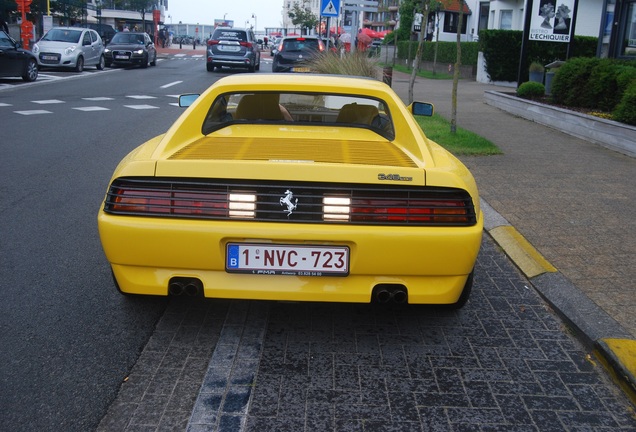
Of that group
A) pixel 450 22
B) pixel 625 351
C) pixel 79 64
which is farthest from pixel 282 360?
pixel 450 22

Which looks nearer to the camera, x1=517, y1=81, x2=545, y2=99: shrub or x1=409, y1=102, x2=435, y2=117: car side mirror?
x1=409, y1=102, x2=435, y2=117: car side mirror

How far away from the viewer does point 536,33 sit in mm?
17641

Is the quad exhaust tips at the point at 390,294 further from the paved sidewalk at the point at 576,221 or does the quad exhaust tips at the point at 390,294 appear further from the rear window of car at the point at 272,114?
the rear window of car at the point at 272,114

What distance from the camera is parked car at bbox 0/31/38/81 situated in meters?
20.4

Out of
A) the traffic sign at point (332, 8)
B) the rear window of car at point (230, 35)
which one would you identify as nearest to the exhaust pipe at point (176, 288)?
the traffic sign at point (332, 8)

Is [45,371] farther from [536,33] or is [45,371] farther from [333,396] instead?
[536,33]

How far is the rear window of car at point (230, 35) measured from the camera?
30.3 m

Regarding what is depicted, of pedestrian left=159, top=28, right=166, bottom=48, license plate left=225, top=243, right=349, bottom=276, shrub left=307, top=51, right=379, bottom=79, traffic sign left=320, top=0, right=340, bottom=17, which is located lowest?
pedestrian left=159, top=28, right=166, bottom=48

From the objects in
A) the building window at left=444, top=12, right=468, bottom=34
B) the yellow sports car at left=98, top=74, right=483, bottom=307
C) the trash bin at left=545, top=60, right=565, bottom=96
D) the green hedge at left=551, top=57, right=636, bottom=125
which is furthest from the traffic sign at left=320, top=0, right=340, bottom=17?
the building window at left=444, top=12, right=468, bottom=34

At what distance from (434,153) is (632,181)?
516 centimetres

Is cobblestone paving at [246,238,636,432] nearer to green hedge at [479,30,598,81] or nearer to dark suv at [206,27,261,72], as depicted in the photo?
green hedge at [479,30,598,81]

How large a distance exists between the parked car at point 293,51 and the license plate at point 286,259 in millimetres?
20623

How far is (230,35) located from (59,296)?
90.3 feet

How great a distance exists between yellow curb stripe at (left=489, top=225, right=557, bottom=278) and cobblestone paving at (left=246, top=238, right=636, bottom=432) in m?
0.50
